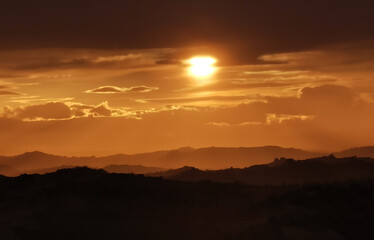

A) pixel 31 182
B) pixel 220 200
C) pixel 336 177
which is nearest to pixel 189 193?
pixel 220 200

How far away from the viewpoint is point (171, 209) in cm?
8306

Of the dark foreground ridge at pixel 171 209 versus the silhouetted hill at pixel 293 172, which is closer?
the dark foreground ridge at pixel 171 209

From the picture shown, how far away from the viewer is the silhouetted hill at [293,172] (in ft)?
403

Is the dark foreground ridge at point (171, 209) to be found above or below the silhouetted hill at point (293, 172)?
below

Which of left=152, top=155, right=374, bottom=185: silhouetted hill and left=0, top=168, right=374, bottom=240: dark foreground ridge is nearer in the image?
left=0, top=168, right=374, bottom=240: dark foreground ridge

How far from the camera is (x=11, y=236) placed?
73.8 m

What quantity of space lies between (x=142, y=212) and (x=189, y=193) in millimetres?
8357

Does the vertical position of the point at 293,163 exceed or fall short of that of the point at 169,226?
it exceeds it

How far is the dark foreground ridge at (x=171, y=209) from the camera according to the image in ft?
250

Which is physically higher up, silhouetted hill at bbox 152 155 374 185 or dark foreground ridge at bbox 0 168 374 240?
silhouetted hill at bbox 152 155 374 185

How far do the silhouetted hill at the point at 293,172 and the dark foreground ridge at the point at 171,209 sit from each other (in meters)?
27.3

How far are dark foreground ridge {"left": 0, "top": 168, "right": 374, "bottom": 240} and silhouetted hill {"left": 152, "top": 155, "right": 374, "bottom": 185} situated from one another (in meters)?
27.3

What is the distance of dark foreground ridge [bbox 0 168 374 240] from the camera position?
3004 inches

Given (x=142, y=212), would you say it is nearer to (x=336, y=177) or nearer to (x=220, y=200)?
(x=220, y=200)
